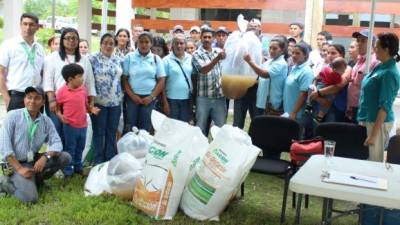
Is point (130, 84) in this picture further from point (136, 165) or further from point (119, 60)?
point (136, 165)

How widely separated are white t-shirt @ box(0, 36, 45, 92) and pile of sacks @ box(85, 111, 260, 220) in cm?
137

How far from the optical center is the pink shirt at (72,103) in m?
3.97

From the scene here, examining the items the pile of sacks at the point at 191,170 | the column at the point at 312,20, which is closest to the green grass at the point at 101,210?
the pile of sacks at the point at 191,170

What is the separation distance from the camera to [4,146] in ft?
11.5

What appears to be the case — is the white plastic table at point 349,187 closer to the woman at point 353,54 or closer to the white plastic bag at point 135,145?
the white plastic bag at point 135,145

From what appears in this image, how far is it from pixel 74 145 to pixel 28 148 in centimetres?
52

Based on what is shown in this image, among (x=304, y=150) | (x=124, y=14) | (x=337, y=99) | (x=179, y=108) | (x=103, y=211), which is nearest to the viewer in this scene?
(x=103, y=211)

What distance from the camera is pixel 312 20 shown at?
6793mm

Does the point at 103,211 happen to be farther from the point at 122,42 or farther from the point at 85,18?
the point at 85,18

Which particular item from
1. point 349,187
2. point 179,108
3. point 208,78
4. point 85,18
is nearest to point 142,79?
point 179,108

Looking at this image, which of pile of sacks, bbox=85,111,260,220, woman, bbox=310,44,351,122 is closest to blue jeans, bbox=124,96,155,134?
pile of sacks, bbox=85,111,260,220

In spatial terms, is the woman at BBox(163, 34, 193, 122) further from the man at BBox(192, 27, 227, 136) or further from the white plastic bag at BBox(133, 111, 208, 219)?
the white plastic bag at BBox(133, 111, 208, 219)

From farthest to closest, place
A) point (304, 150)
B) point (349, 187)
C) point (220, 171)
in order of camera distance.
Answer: point (304, 150)
point (220, 171)
point (349, 187)

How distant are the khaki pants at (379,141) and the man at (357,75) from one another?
1.70 ft
